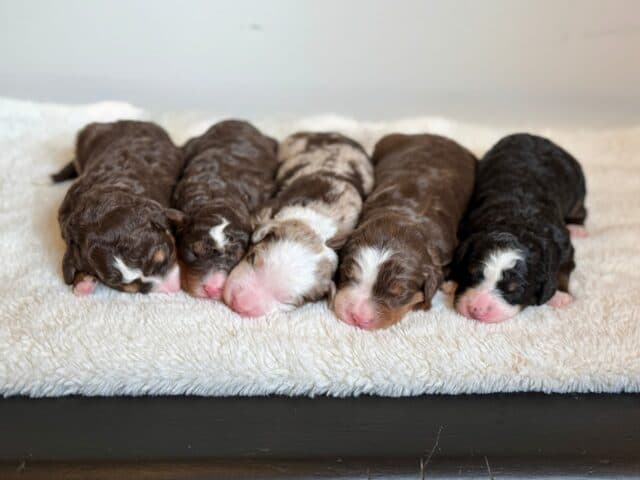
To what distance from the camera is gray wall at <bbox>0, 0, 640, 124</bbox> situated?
4.78 meters

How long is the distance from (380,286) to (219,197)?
1070 millimetres

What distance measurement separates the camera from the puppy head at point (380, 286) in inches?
114

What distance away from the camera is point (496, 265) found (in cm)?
307

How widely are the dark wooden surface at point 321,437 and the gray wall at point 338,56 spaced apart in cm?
306

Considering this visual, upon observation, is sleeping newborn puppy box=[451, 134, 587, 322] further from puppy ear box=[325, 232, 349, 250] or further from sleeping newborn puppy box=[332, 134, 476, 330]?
puppy ear box=[325, 232, 349, 250]

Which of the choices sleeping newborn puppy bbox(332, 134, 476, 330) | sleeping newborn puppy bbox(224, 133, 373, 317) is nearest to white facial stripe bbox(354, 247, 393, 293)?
sleeping newborn puppy bbox(332, 134, 476, 330)

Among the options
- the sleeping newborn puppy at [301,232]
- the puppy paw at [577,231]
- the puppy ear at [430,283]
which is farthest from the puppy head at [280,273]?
the puppy paw at [577,231]

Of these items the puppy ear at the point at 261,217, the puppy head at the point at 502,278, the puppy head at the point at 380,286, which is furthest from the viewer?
the puppy ear at the point at 261,217

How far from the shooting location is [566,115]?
527cm

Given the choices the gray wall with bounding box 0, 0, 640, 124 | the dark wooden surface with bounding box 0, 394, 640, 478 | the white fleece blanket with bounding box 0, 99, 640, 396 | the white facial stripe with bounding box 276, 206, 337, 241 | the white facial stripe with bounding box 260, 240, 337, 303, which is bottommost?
the dark wooden surface with bounding box 0, 394, 640, 478

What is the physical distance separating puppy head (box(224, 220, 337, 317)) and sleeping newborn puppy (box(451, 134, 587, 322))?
720mm

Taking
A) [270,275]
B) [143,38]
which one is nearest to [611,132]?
[270,275]

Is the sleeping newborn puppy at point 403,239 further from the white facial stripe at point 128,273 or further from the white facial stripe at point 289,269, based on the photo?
the white facial stripe at point 128,273

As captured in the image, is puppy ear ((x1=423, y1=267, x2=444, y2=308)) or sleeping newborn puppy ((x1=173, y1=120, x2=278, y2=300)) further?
sleeping newborn puppy ((x1=173, y1=120, x2=278, y2=300))
